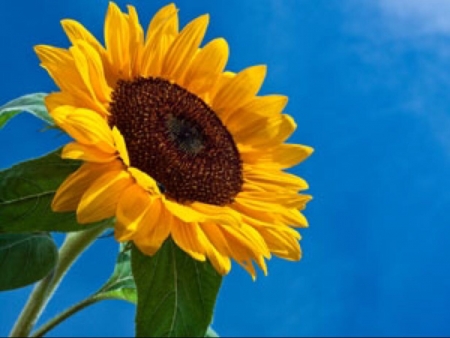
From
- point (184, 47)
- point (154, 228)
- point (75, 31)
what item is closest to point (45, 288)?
point (154, 228)

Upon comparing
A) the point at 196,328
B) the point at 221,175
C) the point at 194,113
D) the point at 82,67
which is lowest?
the point at 196,328

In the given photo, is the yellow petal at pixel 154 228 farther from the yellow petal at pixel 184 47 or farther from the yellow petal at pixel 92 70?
the yellow petal at pixel 184 47

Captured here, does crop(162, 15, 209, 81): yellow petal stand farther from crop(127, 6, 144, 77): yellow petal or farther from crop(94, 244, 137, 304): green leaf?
crop(94, 244, 137, 304): green leaf

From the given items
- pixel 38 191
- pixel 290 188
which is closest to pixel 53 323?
pixel 38 191

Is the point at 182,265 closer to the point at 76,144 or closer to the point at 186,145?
the point at 76,144

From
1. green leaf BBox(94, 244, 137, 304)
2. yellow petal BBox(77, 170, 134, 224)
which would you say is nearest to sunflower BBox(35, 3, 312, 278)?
yellow petal BBox(77, 170, 134, 224)

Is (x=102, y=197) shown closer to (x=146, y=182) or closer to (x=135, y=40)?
(x=146, y=182)

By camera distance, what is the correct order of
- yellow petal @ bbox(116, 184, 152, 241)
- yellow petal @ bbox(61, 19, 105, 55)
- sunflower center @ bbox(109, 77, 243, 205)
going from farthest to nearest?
1. sunflower center @ bbox(109, 77, 243, 205)
2. yellow petal @ bbox(61, 19, 105, 55)
3. yellow petal @ bbox(116, 184, 152, 241)
